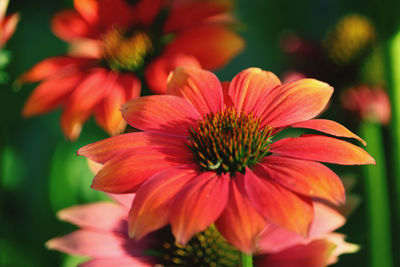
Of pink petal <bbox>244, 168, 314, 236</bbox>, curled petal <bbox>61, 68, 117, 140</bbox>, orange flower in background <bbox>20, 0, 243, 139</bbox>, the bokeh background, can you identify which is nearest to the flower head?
the bokeh background

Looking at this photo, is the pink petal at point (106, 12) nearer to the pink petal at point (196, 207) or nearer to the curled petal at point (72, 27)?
the curled petal at point (72, 27)

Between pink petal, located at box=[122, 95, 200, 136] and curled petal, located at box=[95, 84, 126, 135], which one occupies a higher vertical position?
pink petal, located at box=[122, 95, 200, 136]

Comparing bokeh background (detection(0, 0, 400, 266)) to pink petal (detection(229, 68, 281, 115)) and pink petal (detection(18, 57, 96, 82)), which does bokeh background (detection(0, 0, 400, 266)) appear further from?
pink petal (detection(229, 68, 281, 115))

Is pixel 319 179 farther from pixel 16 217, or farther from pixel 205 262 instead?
pixel 16 217

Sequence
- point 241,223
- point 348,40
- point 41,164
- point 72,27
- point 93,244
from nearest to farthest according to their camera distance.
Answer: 1. point 241,223
2. point 93,244
3. point 72,27
4. point 41,164
5. point 348,40

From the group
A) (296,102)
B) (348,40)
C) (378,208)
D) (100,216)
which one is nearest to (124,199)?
(100,216)

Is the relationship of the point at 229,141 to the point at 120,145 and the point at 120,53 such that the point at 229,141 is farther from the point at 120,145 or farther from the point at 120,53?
the point at 120,53

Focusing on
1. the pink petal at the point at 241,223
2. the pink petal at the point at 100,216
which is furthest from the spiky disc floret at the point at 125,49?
the pink petal at the point at 241,223
